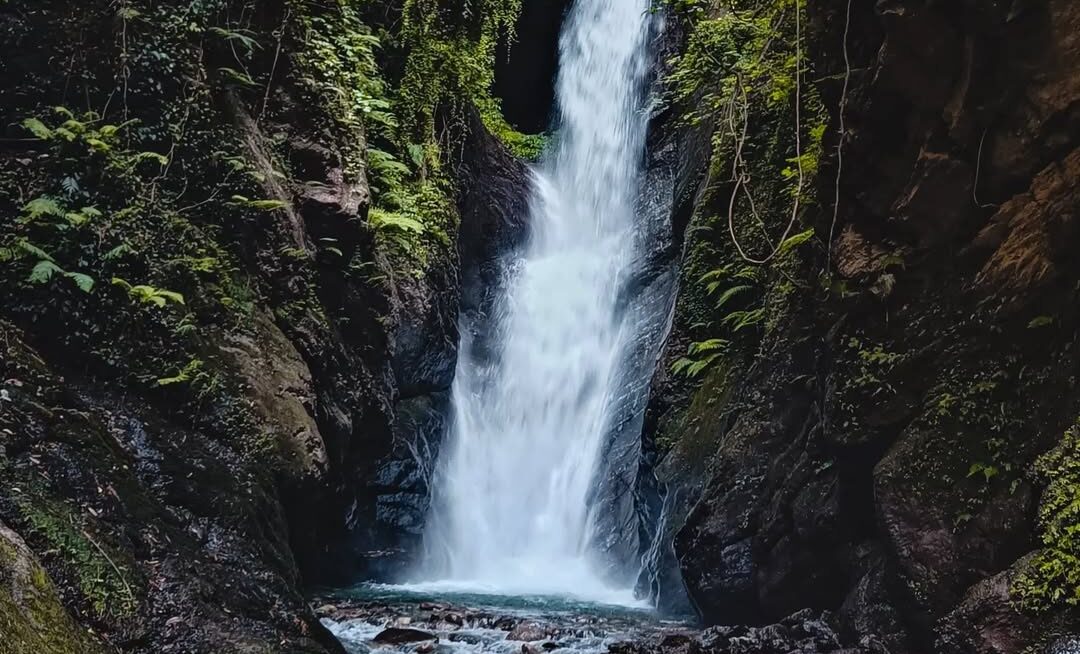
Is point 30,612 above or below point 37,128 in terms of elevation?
below

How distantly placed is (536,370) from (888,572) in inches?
391

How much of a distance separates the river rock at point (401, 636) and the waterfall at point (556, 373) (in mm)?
4048

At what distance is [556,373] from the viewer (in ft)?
50.3

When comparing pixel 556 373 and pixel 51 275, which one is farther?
pixel 556 373

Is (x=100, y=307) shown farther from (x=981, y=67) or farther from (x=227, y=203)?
(x=981, y=67)

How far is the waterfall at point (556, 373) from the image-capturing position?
12.9 m

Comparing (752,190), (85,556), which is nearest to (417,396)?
(752,190)

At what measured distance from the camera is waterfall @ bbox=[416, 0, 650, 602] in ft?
42.2

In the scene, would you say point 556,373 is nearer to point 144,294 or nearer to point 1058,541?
point 144,294

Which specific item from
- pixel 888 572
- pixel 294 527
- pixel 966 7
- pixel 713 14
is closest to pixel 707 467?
pixel 888 572

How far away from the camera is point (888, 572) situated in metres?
6.00

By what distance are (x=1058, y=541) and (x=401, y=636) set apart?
528 centimetres

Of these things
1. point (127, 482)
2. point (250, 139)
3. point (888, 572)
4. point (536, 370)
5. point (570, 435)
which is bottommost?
point (888, 572)

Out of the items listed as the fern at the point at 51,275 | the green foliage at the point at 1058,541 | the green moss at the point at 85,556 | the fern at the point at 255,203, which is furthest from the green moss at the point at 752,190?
the green moss at the point at 85,556
